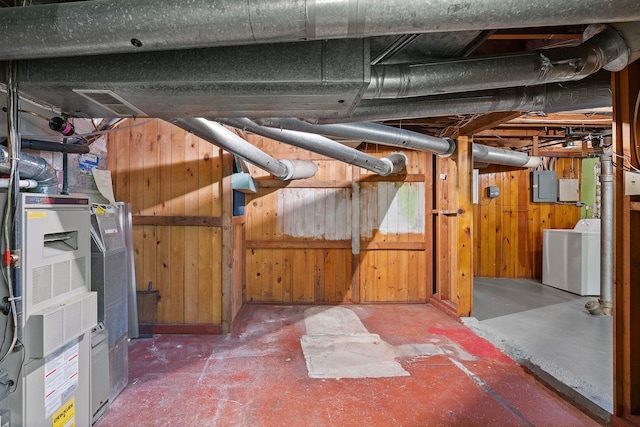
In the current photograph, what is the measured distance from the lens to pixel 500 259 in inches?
189

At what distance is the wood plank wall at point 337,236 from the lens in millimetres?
3629

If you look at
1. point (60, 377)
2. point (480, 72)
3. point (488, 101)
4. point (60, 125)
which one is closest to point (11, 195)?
point (60, 125)

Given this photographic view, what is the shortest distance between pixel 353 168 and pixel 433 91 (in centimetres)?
230

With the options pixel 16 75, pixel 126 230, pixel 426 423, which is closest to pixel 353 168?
pixel 126 230

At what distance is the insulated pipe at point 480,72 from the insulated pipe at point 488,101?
12.2 inches

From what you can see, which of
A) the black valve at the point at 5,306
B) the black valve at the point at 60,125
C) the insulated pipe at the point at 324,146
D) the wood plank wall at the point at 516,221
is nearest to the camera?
the black valve at the point at 5,306

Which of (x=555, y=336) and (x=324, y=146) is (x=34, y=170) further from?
(x=555, y=336)

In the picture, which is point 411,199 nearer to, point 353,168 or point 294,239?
point 353,168

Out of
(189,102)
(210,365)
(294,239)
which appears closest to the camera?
(189,102)

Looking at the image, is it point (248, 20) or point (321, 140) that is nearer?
point (248, 20)

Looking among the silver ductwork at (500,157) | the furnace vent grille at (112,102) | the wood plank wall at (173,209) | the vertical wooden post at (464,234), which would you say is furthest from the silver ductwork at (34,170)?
the silver ductwork at (500,157)

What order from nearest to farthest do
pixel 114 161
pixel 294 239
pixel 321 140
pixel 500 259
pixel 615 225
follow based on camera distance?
pixel 615 225
pixel 321 140
pixel 114 161
pixel 294 239
pixel 500 259

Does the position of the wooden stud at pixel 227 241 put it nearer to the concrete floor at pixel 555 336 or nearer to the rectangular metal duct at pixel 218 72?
the rectangular metal duct at pixel 218 72

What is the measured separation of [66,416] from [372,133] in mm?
2413
